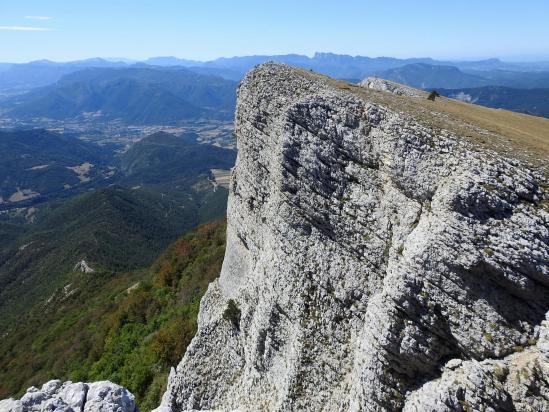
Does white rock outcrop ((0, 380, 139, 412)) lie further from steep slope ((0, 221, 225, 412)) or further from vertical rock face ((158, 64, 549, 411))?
steep slope ((0, 221, 225, 412))

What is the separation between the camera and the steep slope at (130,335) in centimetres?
4678

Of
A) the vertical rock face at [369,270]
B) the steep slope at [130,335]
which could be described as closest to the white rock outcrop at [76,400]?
the vertical rock face at [369,270]

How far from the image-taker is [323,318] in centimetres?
2584

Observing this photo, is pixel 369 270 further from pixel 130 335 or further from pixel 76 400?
pixel 130 335

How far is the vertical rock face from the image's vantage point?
1695 cm

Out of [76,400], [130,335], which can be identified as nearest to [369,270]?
[76,400]

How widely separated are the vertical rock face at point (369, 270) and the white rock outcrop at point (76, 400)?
323 inches

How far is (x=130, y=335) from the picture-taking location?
5916 cm

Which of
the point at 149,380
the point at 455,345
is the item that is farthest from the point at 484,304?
the point at 149,380

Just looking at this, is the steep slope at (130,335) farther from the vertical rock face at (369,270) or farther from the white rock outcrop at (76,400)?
the white rock outcrop at (76,400)

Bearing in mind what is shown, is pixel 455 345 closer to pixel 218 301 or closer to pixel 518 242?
pixel 518 242

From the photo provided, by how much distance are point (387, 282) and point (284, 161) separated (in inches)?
489

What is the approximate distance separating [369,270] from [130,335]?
152ft

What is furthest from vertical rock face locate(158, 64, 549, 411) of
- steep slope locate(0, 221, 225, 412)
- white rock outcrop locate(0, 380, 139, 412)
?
steep slope locate(0, 221, 225, 412)
